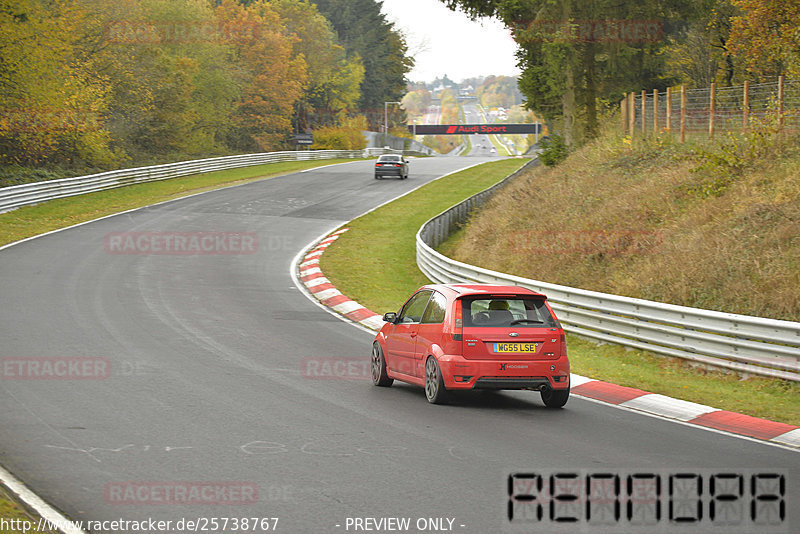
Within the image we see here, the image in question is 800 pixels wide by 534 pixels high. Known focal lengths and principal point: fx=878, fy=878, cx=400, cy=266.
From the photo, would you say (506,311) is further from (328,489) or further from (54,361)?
(54,361)

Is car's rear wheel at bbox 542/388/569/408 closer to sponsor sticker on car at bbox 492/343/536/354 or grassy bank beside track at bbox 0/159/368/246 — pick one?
sponsor sticker on car at bbox 492/343/536/354

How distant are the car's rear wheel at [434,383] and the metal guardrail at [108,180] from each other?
26.3m

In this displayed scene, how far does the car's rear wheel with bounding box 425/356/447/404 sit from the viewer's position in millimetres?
10227

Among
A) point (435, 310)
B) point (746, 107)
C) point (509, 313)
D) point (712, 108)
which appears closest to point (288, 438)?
point (435, 310)

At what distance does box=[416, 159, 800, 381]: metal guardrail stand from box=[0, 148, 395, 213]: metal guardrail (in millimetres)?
22961

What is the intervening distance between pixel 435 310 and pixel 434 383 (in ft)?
3.23

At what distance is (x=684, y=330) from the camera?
12.9 m

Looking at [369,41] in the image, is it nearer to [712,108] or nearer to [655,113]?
[655,113]

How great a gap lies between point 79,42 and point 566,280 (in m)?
44.4

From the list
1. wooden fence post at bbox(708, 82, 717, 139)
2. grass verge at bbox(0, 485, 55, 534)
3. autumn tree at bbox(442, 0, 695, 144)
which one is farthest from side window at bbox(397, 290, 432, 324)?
autumn tree at bbox(442, 0, 695, 144)

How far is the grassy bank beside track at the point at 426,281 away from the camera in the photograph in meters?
10.9

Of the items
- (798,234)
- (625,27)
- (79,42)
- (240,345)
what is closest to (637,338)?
(798,234)

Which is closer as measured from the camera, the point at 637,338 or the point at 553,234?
the point at 637,338

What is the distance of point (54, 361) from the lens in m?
11.8
